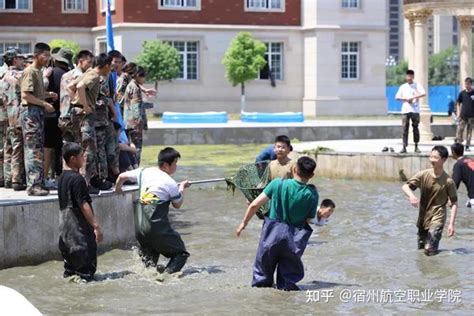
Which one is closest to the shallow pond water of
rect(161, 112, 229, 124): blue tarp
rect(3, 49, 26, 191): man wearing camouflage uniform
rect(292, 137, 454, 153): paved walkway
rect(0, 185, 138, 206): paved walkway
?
rect(0, 185, 138, 206): paved walkway

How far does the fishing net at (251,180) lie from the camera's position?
1281 cm

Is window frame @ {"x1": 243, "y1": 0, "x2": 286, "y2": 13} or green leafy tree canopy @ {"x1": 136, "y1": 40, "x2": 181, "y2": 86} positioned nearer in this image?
green leafy tree canopy @ {"x1": 136, "y1": 40, "x2": 181, "y2": 86}

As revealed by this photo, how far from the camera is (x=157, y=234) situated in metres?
11.3

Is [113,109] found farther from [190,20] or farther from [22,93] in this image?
[190,20]

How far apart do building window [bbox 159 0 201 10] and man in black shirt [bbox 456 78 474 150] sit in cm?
2776

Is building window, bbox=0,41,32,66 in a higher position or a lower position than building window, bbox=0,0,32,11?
lower

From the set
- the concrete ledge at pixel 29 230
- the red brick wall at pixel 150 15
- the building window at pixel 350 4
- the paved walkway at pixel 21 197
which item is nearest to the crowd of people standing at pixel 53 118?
the paved walkway at pixel 21 197

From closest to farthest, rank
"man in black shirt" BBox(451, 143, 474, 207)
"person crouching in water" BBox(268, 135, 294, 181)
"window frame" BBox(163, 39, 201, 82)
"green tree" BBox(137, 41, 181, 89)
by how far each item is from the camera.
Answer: "person crouching in water" BBox(268, 135, 294, 181)
"man in black shirt" BBox(451, 143, 474, 207)
"green tree" BBox(137, 41, 181, 89)
"window frame" BBox(163, 39, 201, 82)

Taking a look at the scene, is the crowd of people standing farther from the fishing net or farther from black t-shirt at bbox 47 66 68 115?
the fishing net

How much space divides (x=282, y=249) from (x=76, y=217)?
7.10 ft

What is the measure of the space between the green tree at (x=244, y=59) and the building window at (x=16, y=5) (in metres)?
10.1

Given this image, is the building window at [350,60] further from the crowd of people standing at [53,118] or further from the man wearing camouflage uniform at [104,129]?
the man wearing camouflage uniform at [104,129]

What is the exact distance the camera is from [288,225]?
10.6 meters

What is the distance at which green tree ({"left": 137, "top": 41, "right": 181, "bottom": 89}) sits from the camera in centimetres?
4859
